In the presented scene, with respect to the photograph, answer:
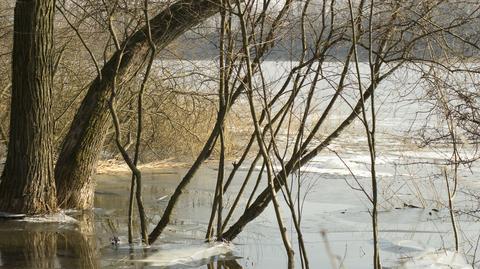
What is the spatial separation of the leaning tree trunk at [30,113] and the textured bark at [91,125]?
24.8 inches

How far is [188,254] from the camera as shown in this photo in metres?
7.07

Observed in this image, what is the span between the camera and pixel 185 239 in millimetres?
8008

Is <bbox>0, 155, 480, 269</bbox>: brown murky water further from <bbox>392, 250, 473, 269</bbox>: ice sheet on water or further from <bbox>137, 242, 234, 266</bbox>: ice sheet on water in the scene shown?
<bbox>392, 250, 473, 269</bbox>: ice sheet on water

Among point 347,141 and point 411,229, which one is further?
point 347,141

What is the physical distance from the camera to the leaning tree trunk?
8.32 m

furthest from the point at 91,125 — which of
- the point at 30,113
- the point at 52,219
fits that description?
the point at 52,219

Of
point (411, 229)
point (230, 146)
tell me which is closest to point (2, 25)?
point (230, 146)

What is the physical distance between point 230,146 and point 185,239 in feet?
24.9

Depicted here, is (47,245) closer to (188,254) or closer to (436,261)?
(188,254)

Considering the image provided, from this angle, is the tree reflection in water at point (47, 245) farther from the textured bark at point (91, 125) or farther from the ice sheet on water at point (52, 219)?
the textured bark at point (91, 125)

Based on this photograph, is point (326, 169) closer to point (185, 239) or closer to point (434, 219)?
point (434, 219)

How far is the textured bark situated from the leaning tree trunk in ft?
2.07

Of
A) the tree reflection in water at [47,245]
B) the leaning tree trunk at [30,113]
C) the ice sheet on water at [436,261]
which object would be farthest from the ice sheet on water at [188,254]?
the leaning tree trunk at [30,113]

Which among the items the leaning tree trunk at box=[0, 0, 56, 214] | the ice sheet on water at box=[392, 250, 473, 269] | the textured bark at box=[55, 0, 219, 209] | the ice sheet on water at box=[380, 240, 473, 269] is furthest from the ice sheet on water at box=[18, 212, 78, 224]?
the ice sheet on water at box=[392, 250, 473, 269]
